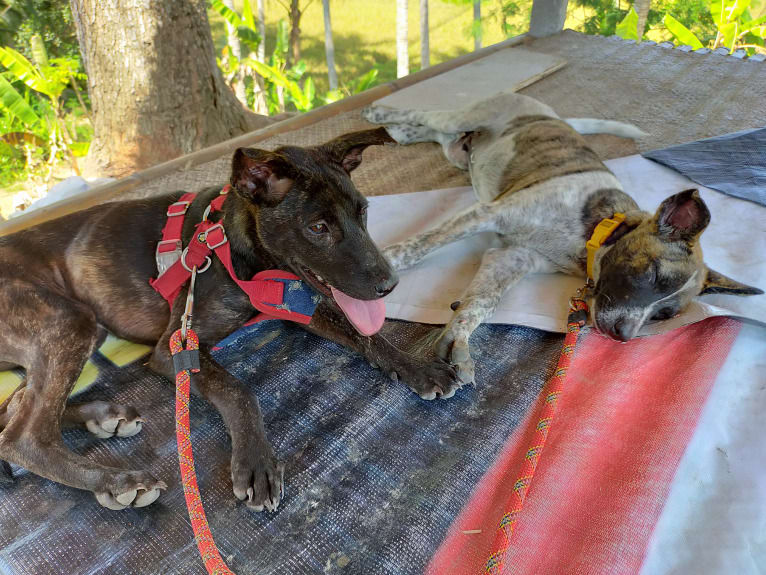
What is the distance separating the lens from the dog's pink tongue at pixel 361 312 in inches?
87.4

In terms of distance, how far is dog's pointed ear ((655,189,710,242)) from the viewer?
2510 millimetres

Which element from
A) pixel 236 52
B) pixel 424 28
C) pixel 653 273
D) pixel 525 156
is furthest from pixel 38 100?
pixel 653 273

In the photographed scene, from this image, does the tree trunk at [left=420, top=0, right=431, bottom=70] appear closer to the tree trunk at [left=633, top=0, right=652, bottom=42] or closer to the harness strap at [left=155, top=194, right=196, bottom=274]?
the tree trunk at [left=633, top=0, right=652, bottom=42]

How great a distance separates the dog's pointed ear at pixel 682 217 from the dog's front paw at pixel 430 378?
1.26 meters

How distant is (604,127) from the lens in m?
4.53

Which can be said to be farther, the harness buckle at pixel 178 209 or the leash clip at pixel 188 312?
the harness buckle at pixel 178 209

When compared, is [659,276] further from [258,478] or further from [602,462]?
[258,478]

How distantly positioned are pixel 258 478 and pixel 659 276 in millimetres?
1983

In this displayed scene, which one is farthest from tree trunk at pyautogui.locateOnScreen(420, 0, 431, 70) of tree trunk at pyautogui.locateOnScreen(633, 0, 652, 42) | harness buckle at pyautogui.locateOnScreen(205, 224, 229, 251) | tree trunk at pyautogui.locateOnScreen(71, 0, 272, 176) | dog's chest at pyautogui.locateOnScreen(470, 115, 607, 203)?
harness buckle at pyautogui.locateOnScreen(205, 224, 229, 251)

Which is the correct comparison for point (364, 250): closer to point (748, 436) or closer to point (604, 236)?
point (604, 236)

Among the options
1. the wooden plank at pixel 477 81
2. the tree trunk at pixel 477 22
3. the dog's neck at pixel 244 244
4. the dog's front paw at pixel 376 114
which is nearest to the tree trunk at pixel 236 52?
the tree trunk at pixel 477 22

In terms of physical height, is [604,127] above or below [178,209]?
below

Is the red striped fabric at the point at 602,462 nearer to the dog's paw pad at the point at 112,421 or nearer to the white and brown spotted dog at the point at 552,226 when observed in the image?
the white and brown spotted dog at the point at 552,226

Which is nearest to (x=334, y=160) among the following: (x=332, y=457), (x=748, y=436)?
(x=332, y=457)
